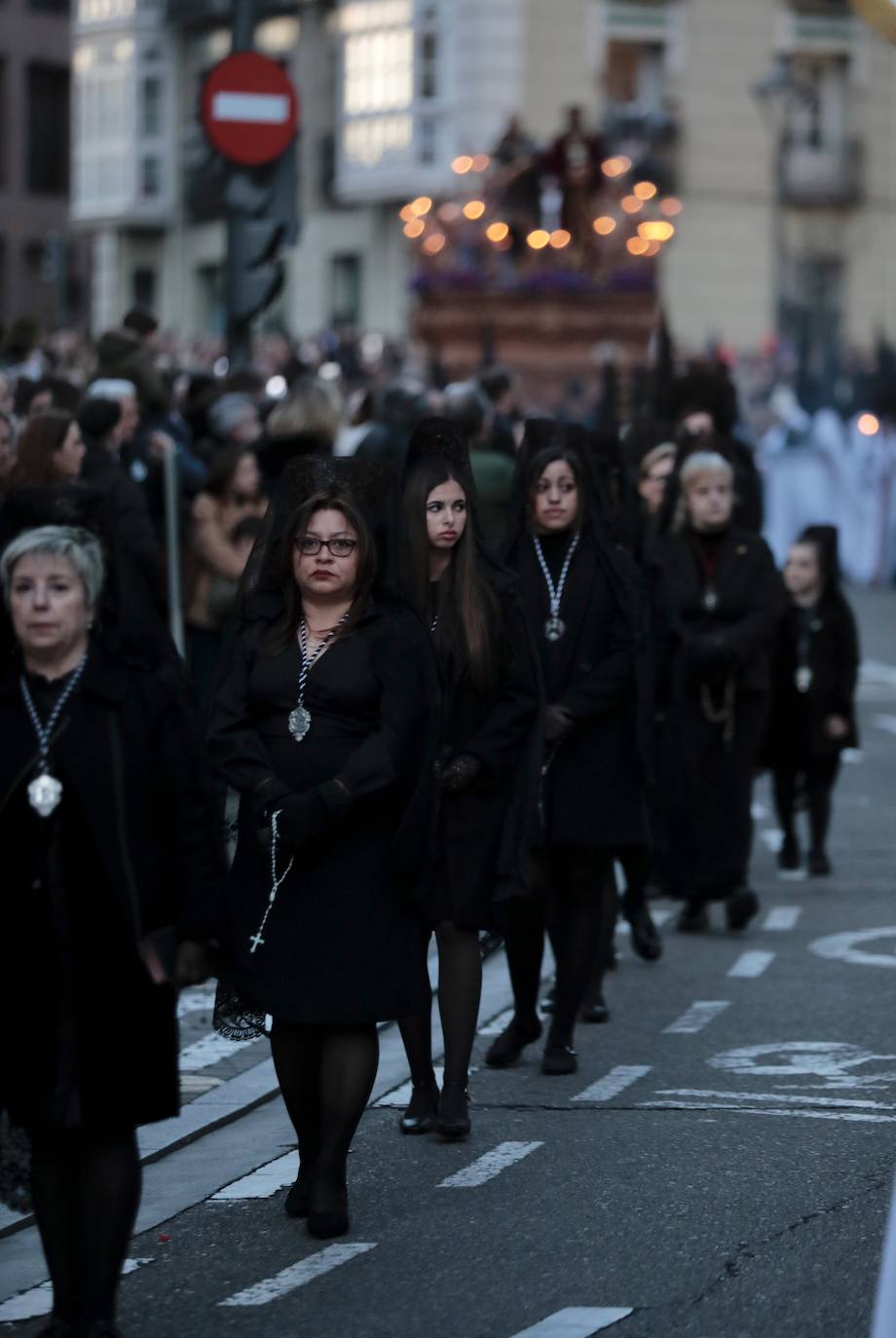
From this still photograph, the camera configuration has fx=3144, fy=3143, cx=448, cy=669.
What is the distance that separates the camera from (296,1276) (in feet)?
21.1

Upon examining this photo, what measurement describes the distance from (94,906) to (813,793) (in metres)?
8.25

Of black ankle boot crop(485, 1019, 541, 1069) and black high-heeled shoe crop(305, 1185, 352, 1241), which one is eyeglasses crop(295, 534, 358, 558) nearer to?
black high-heeled shoe crop(305, 1185, 352, 1241)

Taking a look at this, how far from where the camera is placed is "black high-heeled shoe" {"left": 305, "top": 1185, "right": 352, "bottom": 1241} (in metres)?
6.72

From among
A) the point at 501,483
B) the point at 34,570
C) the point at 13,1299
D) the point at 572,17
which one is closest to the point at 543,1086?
the point at 13,1299

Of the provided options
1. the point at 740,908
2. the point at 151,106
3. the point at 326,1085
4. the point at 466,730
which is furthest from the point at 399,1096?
the point at 151,106

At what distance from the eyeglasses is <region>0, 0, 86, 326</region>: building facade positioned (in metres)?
59.8

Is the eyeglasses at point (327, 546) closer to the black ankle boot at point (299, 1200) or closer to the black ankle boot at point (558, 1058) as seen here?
the black ankle boot at point (299, 1200)

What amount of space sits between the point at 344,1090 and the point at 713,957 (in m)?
4.42

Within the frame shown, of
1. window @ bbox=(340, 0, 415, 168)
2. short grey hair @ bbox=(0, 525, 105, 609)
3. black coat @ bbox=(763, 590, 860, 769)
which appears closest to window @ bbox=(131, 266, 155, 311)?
window @ bbox=(340, 0, 415, 168)

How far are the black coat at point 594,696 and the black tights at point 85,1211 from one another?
10.9ft

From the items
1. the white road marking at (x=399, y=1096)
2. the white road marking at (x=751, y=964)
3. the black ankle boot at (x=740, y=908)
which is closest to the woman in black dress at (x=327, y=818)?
the white road marking at (x=399, y=1096)

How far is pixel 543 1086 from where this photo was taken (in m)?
8.52

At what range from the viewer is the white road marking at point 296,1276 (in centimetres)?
624

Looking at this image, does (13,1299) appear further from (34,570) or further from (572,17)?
(572,17)
